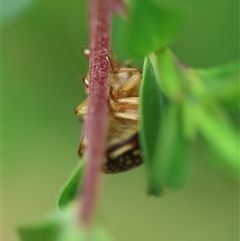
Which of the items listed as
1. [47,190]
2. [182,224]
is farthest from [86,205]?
[182,224]

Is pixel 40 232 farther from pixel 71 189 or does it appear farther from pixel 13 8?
pixel 13 8

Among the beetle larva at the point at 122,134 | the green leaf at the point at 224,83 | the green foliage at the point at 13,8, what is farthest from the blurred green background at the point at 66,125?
the green leaf at the point at 224,83

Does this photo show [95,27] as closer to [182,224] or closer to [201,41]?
[201,41]

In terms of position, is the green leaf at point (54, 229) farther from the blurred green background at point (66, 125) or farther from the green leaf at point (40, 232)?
the blurred green background at point (66, 125)

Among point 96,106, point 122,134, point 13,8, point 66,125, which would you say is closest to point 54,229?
point 96,106

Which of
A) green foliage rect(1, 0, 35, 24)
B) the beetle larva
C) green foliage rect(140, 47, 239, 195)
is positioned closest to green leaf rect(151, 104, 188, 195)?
green foliage rect(140, 47, 239, 195)
